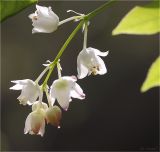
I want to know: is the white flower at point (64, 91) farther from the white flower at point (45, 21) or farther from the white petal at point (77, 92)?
the white flower at point (45, 21)

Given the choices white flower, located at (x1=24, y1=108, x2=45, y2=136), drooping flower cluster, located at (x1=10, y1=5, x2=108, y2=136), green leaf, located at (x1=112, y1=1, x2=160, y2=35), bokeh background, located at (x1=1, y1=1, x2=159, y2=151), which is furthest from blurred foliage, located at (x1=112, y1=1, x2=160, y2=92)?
bokeh background, located at (x1=1, y1=1, x2=159, y2=151)

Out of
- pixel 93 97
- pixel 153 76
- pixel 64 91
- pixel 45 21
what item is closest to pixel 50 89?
pixel 64 91

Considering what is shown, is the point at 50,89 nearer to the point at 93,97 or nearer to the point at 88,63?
the point at 88,63

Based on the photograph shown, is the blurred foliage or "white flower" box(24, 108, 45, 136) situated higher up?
the blurred foliage

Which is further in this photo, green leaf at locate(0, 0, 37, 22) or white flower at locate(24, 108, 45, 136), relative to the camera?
white flower at locate(24, 108, 45, 136)

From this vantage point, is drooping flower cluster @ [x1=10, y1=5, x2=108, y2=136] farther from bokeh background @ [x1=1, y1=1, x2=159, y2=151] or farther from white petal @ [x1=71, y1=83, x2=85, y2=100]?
→ bokeh background @ [x1=1, y1=1, x2=159, y2=151]

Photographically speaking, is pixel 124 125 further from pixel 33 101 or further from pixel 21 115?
Result: pixel 33 101
